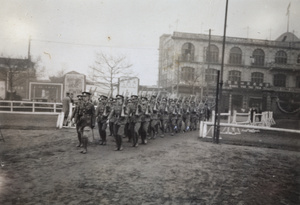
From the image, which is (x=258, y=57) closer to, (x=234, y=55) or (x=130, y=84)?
(x=234, y=55)

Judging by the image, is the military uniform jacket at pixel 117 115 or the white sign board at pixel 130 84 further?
the white sign board at pixel 130 84

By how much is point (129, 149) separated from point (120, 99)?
6.63ft

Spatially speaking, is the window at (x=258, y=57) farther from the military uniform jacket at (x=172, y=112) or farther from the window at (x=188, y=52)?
the military uniform jacket at (x=172, y=112)

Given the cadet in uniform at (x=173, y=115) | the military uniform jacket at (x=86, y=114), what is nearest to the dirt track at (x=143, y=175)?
the military uniform jacket at (x=86, y=114)

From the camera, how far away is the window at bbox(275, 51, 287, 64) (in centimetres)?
3947

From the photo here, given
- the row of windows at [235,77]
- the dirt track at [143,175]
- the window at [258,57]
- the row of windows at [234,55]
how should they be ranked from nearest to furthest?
the dirt track at [143,175]
the row of windows at [235,77]
the row of windows at [234,55]
the window at [258,57]

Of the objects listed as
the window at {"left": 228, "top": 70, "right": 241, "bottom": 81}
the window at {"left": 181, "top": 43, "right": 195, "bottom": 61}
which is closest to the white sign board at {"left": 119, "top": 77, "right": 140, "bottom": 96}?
the window at {"left": 181, "top": 43, "right": 195, "bottom": 61}

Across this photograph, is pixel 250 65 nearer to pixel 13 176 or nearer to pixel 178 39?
pixel 178 39

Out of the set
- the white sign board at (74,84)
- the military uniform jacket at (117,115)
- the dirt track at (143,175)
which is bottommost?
the dirt track at (143,175)

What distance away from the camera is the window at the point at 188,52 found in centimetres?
3828

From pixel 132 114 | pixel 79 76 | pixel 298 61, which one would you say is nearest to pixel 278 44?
pixel 298 61

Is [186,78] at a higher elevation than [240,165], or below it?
higher

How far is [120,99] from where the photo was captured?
32.5 feet

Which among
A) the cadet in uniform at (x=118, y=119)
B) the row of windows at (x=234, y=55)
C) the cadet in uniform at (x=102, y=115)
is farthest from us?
the row of windows at (x=234, y=55)
